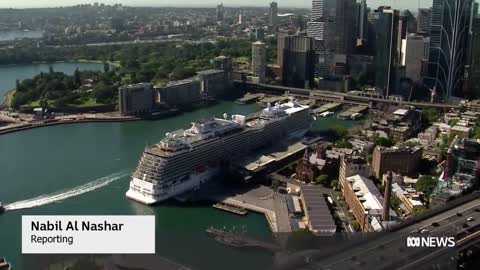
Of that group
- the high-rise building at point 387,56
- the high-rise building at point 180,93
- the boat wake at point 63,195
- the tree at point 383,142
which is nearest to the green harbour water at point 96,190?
the boat wake at point 63,195

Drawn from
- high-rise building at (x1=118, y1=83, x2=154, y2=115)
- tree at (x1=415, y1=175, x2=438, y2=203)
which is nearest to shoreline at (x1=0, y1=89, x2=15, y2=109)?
high-rise building at (x1=118, y1=83, x2=154, y2=115)

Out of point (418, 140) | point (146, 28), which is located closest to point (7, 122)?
point (418, 140)

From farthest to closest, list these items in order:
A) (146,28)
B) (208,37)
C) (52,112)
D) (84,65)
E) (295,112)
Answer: (146,28) → (208,37) → (84,65) → (52,112) → (295,112)

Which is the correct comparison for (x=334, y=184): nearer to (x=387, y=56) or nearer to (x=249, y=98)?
(x=249, y=98)

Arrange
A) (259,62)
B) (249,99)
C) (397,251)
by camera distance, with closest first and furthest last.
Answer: (397,251) < (249,99) < (259,62)

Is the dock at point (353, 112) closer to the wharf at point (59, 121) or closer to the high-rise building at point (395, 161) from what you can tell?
the high-rise building at point (395, 161)

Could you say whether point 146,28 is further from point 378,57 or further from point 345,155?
point 345,155

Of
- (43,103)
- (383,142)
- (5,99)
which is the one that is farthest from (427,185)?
(5,99)
